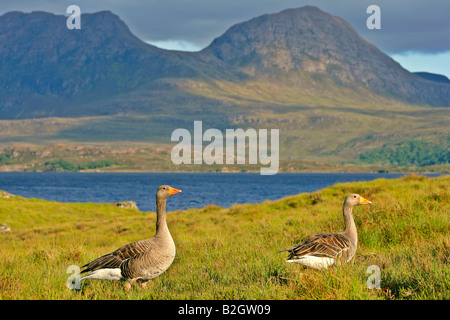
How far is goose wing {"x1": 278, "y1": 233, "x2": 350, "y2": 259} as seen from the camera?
31.7 feet

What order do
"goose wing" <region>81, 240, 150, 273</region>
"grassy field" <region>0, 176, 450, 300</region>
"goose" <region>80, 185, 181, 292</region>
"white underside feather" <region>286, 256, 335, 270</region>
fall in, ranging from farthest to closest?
"goose wing" <region>81, 240, 150, 273</region>, "goose" <region>80, 185, 181, 292</region>, "white underside feather" <region>286, 256, 335, 270</region>, "grassy field" <region>0, 176, 450, 300</region>

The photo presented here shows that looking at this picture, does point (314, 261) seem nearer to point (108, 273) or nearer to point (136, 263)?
point (136, 263)

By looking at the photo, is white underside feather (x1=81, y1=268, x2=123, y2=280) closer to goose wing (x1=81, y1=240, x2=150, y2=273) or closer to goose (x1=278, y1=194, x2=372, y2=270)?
goose wing (x1=81, y1=240, x2=150, y2=273)

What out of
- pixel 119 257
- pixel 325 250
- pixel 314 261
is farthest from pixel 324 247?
pixel 119 257

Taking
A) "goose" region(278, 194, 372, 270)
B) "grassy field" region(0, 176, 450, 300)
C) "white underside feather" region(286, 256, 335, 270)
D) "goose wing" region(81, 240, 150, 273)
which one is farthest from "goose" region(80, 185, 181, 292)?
"white underside feather" region(286, 256, 335, 270)

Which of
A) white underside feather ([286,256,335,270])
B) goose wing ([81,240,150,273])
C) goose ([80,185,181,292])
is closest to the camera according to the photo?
white underside feather ([286,256,335,270])

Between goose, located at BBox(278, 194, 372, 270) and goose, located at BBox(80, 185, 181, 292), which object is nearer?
goose, located at BBox(278, 194, 372, 270)

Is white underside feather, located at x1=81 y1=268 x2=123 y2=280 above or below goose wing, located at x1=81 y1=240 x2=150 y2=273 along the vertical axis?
below

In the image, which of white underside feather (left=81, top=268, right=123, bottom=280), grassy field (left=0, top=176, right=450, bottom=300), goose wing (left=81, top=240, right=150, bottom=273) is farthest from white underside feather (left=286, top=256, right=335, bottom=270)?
white underside feather (left=81, top=268, right=123, bottom=280)

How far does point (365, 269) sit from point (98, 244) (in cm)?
2199

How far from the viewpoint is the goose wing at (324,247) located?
31.7ft

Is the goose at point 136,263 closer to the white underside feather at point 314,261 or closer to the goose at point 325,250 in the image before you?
the goose at point 325,250

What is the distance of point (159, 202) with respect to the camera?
10758 millimetres

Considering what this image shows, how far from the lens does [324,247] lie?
9844 millimetres
